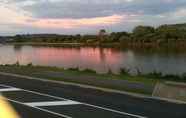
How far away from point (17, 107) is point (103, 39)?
365 ft

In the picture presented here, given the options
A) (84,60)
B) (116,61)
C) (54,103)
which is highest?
(54,103)

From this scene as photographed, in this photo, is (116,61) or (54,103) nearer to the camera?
(54,103)

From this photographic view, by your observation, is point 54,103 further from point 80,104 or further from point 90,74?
point 90,74

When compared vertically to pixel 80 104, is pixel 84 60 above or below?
below

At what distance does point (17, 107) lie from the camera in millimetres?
12703

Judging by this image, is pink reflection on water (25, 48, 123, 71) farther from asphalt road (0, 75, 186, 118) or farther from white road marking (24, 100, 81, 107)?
white road marking (24, 100, 81, 107)

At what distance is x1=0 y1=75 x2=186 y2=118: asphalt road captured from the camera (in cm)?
1124

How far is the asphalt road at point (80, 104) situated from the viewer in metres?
11.2

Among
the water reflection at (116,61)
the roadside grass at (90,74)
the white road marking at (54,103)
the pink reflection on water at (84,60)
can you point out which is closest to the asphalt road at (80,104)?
the white road marking at (54,103)

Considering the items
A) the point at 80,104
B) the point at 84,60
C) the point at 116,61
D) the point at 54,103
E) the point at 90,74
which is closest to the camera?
the point at 80,104

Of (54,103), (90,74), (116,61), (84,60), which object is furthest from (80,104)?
(84,60)

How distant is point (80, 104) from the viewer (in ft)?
42.7

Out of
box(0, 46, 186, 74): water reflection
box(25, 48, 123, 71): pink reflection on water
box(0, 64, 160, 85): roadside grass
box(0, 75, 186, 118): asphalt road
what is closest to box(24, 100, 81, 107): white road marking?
box(0, 75, 186, 118): asphalt road

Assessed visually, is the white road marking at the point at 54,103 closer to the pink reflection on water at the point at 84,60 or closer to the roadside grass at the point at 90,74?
the roadside grass at the point at 90,74
